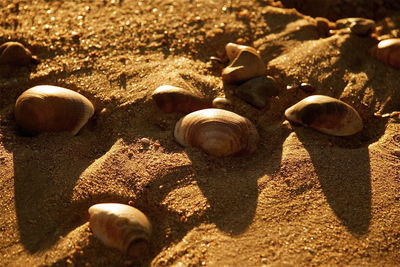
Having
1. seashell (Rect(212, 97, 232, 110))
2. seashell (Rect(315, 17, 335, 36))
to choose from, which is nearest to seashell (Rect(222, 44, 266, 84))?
seashell (Rect(212, 97, 232, 110))

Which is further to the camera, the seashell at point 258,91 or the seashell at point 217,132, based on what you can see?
the seashell at point 258,91

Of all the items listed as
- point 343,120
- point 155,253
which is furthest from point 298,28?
point 155,253

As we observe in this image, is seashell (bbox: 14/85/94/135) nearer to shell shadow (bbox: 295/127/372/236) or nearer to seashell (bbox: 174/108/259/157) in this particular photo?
seashell (bbox: 174/108/259/157)

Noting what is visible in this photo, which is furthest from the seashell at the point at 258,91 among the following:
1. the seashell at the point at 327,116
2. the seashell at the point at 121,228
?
the seashell at the point at 121,228

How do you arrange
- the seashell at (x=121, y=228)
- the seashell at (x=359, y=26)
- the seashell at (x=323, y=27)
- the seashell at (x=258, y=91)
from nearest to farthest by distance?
1. the seashell at (x=121, y=228)
2. the seashell at (x=258, y=91)
3. the seashell at (x=359, y=26)
4. the seashell at (x=323, y=27)

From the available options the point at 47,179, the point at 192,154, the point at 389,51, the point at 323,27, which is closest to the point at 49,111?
the point at 47,179

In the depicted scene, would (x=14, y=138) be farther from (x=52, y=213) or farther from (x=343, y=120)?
(x=343, y=120)

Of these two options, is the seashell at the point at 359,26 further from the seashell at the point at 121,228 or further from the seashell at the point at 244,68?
the seashell at the point at 121,228

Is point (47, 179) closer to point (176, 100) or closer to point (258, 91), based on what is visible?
point (176, 100)
